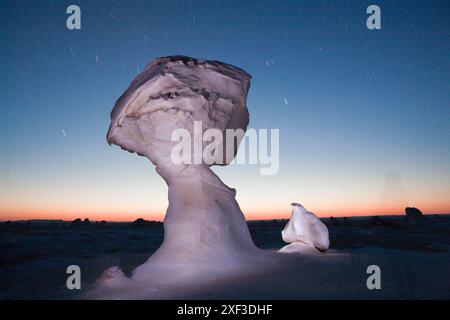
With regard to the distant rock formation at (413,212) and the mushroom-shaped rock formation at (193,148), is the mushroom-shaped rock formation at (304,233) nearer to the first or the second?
the mushroom-shaped rock formation at (193,148)

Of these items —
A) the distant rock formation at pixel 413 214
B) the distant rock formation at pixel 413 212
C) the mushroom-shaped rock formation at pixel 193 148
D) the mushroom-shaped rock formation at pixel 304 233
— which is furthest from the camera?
the distant rock formation at pixel 413 212

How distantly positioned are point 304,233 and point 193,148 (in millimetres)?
4293

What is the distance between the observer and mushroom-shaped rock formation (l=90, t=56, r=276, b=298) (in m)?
8.05

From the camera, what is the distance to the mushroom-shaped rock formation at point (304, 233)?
10.3 m

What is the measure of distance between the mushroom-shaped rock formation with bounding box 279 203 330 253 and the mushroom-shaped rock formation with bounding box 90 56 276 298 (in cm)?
188

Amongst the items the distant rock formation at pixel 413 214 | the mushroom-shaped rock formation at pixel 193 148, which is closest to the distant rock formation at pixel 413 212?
the distant rock formation at pixel 413 214

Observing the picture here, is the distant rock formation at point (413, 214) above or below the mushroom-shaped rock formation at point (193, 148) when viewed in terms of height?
below

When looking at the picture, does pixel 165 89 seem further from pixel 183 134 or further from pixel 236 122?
pixel 236 122

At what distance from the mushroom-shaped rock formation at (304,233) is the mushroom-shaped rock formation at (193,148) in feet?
6.17

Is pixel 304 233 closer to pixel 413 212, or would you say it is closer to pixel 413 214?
pixel 413 214
